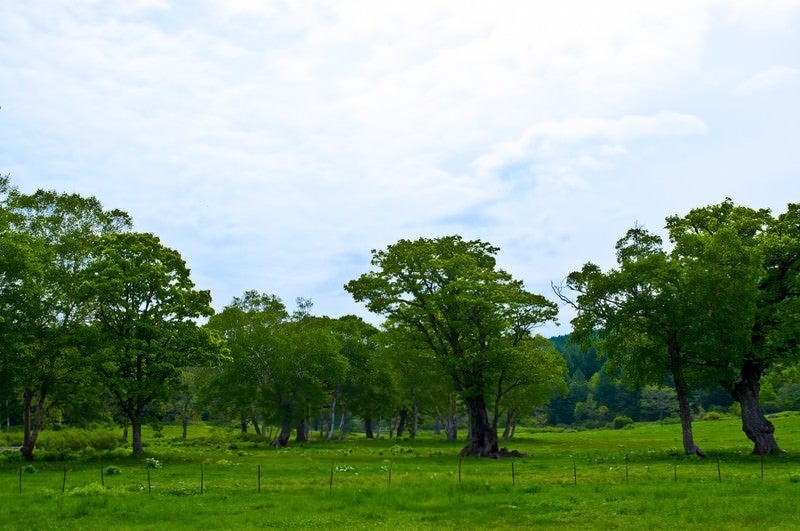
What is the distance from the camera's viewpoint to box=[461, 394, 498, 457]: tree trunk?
183 feet

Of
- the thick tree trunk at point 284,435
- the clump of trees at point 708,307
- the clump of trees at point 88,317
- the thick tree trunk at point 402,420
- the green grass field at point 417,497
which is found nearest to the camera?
the green grass field at point 417,497

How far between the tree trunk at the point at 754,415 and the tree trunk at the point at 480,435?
19.6 m

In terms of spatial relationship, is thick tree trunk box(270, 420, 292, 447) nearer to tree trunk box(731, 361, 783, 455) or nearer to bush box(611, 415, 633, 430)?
tree trunk box(731, 361, 783, 455)

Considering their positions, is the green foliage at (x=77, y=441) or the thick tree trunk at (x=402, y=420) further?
the thick tree trunk at (x=402, y=420)

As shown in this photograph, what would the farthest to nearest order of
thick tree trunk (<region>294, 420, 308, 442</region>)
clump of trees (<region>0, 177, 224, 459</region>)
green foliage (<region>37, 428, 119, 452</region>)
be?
thick tree trunk (<region>294, 420, 308, 442</region>)
green foliage (<region>37, 428, 119, 452</region>)
clump of trees (<region>0, 177, 224, 459</region>)

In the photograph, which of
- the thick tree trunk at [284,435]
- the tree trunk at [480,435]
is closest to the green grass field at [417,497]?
the tree trunk at [480,435]

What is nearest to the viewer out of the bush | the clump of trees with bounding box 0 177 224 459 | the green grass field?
the green grass field

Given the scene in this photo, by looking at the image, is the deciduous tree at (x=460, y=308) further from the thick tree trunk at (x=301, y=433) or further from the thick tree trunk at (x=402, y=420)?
the thick tree trunk at (x=402, y=420)

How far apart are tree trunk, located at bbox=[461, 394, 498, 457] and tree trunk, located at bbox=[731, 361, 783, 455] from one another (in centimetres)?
1959

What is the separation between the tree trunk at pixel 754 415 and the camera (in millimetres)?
46000

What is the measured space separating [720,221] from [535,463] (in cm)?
2521

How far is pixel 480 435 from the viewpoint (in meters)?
56.2

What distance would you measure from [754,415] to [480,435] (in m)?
Answer: 21.3

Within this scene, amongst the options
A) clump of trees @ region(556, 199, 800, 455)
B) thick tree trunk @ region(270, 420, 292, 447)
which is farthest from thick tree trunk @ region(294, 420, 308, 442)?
clump of trees @ region(556, 199, 800, 455)
